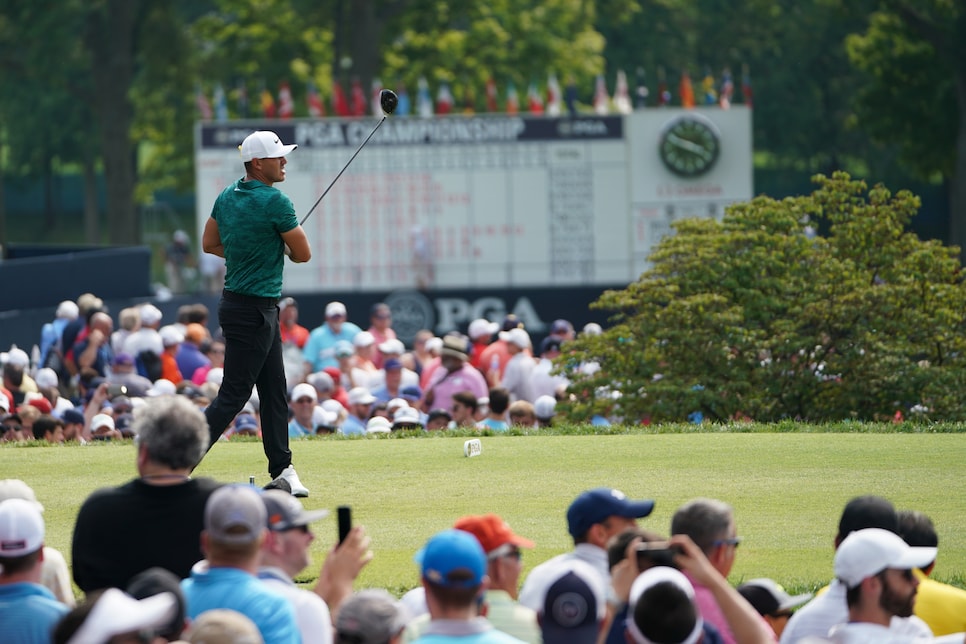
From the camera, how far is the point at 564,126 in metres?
31.9

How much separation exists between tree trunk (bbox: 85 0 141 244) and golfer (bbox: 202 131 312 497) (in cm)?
3771

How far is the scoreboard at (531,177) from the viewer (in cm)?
3181

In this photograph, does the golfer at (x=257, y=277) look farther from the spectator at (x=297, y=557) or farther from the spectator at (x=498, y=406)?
the spectator at (x=498, y=406)

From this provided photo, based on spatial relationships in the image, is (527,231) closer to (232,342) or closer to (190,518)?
(232,342)

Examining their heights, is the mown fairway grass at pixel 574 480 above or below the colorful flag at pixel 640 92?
below

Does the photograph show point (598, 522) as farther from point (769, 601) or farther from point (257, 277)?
point (257, 277)

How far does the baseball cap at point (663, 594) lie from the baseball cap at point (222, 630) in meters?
1.16

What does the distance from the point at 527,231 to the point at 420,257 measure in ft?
7.17

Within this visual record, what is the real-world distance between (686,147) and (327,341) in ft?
47.2

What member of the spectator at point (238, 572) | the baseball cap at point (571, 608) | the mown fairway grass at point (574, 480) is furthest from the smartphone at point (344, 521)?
the mown fairway grass at point (574, 480)

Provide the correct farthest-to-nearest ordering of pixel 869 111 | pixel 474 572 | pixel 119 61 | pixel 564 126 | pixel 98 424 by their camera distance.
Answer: pixel 119 61
pixel 869 111
pixel 564 126
pixel 98 424
pixel 474 572

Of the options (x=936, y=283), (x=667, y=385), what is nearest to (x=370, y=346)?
(x=667, y=385)

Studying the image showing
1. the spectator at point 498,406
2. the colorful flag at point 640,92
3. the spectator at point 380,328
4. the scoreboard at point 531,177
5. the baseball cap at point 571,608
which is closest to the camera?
the baseball cap at point 571,608

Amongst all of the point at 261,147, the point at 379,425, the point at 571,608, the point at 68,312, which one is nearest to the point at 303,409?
the point at 379,425
